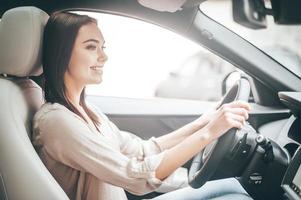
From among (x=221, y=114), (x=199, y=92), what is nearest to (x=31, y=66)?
(x=221, y=114)

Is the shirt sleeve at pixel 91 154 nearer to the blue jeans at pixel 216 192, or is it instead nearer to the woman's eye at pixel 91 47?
the woman's eye at pixel 91 47

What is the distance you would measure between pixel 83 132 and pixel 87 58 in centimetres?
25

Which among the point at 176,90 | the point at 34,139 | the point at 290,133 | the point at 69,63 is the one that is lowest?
the point at 176,90

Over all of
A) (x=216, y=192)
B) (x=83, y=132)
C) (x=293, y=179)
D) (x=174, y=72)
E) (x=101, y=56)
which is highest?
(x=101, y=56)

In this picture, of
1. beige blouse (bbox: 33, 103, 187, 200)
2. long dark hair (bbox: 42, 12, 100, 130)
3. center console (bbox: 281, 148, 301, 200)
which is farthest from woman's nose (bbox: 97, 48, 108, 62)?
center console (bbox: 281, 148, 301, 200)

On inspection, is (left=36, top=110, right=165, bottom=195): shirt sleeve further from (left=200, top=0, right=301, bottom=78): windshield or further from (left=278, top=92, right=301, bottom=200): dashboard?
(left=200, top=0, right=301, bottom=78): windshield

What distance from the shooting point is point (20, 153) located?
1.18 meters

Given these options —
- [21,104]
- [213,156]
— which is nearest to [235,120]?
[213,156]

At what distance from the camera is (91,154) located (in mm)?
1259

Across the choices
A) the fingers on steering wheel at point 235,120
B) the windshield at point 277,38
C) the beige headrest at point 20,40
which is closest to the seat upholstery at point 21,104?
the beige headrest at point 20,40

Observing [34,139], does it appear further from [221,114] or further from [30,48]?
[221,114]

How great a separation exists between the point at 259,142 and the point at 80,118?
0.56m

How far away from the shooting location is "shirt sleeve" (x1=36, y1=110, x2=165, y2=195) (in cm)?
126

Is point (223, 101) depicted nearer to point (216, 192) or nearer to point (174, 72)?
point (216, 192)
